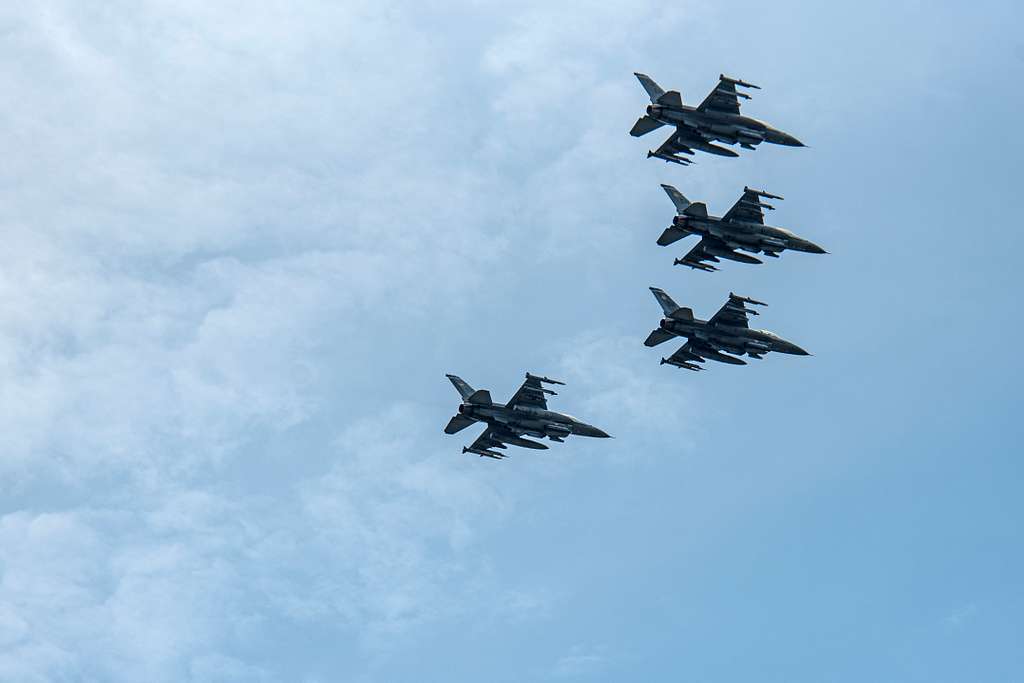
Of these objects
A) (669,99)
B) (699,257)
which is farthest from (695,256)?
(669,99)

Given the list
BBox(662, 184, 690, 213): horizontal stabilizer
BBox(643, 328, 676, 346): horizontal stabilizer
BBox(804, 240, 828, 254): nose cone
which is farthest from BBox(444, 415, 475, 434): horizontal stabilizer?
BBox(804, 240, 828, 254): nose cone

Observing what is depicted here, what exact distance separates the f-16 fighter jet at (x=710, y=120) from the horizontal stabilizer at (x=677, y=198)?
7.38m

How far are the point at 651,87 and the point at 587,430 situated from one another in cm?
3230

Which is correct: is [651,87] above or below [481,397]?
above

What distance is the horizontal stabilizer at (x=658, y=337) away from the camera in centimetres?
14025

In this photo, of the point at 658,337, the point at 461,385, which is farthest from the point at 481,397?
the point at 658,337

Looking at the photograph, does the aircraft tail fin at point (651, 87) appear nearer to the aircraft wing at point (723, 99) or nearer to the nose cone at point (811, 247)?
the aircraft wing at point (723, 99)

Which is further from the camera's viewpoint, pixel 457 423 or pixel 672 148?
pixel 457 423

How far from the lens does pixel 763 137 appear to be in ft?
437

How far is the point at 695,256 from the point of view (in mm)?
140625

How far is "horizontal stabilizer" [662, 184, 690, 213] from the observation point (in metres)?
140

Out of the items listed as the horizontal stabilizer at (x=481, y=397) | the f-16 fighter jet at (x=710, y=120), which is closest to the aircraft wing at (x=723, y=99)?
the f-16 fighter jet at (x=710, y=120)

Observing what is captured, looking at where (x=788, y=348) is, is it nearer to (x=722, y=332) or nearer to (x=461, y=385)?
(x=722, y=332)

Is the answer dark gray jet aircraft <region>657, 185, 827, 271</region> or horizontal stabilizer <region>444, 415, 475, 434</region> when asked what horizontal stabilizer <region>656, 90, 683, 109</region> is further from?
horizontal stabilizer <region>444, 415, 475, 434</region>
